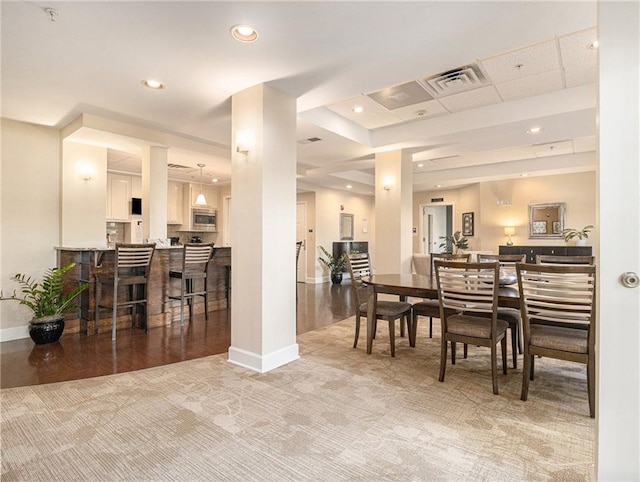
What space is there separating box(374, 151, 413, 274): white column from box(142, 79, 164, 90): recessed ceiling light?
3454 mm

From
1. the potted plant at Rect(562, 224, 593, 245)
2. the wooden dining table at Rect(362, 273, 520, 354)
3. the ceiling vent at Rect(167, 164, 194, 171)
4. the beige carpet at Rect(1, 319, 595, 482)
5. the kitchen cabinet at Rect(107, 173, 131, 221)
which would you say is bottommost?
the beige carpet at Rect(1, 319, 595, 482)

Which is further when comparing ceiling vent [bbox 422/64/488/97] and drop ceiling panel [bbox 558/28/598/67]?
ceiling vent [bbox 422/64/488/97]

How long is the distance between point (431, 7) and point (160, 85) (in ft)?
7.88

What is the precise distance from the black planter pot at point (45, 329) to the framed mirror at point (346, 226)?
7.05m

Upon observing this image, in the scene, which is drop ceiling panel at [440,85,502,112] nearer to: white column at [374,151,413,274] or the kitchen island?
white column at [374,151,413,274]

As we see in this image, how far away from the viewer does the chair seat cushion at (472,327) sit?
2658mm

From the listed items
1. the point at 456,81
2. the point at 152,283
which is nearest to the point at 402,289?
the point at 456,81

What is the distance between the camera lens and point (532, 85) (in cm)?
380

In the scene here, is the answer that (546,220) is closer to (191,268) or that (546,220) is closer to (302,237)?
(302,237)

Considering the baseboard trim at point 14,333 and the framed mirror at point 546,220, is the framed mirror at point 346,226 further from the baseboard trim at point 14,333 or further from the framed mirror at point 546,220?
the baseboard trim at point 14,333

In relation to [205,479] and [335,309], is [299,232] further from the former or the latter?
[205,479]

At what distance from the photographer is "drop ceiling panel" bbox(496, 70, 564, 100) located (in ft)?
11.9

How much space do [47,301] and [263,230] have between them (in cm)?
282

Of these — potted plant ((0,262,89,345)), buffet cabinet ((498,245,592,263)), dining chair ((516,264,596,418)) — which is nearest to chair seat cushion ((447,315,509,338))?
A: dining chair ((516,264,596,418))
